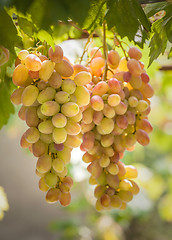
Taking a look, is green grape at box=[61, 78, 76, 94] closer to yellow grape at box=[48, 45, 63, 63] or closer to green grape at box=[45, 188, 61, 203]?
yellow grape at box=[48, 45, 63, 63]

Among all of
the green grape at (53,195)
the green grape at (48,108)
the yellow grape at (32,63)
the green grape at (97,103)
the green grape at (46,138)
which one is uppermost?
the yellow grape at (32,63)

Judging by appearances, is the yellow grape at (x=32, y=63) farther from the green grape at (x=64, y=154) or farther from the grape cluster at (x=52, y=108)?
the green grape at (x=64, y=154)

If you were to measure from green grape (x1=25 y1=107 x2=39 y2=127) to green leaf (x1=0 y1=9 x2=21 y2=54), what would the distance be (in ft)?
0.31

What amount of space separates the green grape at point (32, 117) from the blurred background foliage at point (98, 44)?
9cm

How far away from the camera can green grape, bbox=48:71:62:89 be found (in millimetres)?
437

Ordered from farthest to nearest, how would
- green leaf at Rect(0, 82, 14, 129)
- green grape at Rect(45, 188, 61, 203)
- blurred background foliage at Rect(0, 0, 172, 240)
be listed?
green leaf at Rect(0, 82, 14, 129), green grape at Rect(45, 188, 61, 203), blurred background foliage at Rect(0, 0, 172, 240)

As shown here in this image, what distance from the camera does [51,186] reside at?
457 mm

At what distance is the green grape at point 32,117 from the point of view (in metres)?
0.45

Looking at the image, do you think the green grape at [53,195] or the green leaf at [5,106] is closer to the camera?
the green grape at [53,195]

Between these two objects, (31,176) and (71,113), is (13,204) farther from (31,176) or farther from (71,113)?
(71,113)

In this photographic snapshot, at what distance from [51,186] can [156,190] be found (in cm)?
224

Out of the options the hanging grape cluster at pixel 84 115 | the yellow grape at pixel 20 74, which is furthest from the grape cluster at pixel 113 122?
the yellow grape at pixel 20 74

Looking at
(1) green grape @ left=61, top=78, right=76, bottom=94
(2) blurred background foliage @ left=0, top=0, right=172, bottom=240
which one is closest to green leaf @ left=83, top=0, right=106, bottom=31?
(2) blurred background foliage @ left=0, top=0, right=172, bottom=240

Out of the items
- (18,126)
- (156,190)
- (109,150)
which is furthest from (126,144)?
(156,190)
